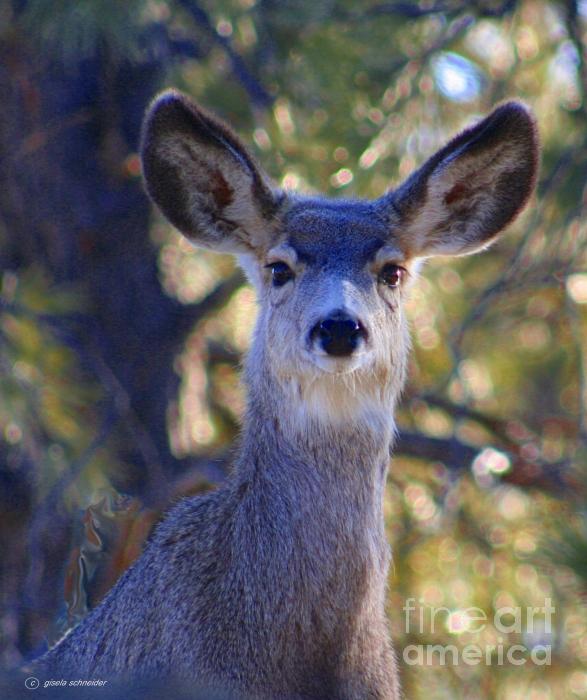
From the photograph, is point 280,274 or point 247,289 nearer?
point 280,274

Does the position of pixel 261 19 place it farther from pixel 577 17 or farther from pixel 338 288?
pixel 338 288

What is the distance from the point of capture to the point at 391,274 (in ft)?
18.3

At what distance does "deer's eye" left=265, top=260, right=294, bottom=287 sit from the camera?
5520 mm

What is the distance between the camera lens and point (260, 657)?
15.9 feet

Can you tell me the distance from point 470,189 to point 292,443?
4.88ft

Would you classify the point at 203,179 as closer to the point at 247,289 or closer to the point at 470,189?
the point at 470,189

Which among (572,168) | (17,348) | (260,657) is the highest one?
(572,168)

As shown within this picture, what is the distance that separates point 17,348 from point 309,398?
8.08 ft

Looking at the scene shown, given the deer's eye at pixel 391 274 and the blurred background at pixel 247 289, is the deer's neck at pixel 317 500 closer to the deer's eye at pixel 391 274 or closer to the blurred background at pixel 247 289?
the deer's eye at pixel 391 274

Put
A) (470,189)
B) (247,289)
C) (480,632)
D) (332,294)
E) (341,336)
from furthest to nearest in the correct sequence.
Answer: (247,289)
(480,632)
(470,189)
(332,294)
(341,336)

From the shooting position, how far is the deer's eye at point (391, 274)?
555 cm

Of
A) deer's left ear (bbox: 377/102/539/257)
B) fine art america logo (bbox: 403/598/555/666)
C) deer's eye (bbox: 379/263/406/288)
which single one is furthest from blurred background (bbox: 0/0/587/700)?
deer's eye (bbox: 379/263/406/288)

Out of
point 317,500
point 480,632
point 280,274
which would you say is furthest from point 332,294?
point 480,632

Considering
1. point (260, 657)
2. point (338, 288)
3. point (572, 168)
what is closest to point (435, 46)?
point (572, 168)
